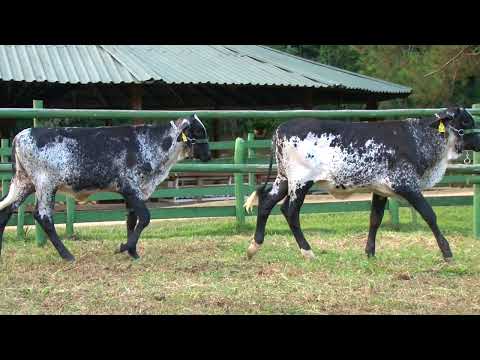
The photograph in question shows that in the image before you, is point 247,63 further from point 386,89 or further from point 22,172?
point 22,172

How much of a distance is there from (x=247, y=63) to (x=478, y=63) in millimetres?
5930

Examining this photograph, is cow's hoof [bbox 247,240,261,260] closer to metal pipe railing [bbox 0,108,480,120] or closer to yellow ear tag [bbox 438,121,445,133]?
metal pipe railing [bbox 0,108,480,120]

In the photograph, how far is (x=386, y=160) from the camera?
692cm

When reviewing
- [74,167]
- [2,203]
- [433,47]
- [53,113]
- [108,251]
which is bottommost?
[108,251]

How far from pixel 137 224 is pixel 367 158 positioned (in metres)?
2.51

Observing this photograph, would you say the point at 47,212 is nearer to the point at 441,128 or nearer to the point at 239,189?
the point at 239,189

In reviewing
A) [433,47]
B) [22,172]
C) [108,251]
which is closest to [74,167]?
[22,172]

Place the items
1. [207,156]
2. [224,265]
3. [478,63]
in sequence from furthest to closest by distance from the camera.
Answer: [478,63]
[207,156]
[224,265]

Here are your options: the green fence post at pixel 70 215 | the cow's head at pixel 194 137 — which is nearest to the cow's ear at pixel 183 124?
the cow's head at pixel 194 137

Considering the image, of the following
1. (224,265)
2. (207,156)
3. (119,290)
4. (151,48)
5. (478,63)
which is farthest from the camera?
(151,48)

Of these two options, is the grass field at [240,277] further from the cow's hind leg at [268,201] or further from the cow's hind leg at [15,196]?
the cow's hind leg at [15,196]

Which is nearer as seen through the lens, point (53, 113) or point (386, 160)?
point (386, 160)

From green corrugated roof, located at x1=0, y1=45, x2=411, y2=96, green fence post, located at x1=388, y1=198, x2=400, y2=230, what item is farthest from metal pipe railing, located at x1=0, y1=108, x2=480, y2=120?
green corrugated roof, located at x1=0, y1=45, x2=411, y2=96

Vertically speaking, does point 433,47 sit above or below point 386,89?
above
